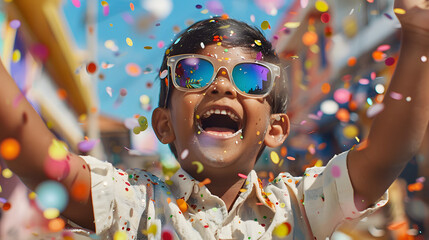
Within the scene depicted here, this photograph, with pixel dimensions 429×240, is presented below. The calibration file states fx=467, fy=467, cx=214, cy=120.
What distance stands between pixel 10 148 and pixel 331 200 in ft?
3.38

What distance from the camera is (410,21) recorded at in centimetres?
142

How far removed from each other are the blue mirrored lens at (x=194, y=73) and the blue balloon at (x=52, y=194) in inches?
25.8

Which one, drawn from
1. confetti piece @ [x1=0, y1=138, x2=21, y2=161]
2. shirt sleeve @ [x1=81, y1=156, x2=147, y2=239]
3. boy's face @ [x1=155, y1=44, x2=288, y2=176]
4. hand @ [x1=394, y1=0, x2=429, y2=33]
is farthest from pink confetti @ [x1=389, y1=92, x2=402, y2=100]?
confetti piece @ [x1=0, y1=138, x2=21, y2=161]

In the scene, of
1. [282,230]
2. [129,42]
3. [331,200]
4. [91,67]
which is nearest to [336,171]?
[331,200]

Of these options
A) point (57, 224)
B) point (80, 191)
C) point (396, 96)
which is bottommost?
point (57, 224)

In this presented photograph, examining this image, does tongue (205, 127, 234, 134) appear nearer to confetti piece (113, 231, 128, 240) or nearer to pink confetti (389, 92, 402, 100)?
confetti piece (113, 231, 128, 240)

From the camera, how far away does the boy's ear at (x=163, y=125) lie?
1.92 m

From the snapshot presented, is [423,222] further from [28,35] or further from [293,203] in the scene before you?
[28,35]

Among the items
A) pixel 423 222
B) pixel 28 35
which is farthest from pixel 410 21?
pixel 28 35

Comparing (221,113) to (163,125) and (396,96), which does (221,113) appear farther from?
(396,96)

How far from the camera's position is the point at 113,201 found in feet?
4.82

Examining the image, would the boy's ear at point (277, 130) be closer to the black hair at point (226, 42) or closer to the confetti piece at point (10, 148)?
the black hair at point (226, 42)

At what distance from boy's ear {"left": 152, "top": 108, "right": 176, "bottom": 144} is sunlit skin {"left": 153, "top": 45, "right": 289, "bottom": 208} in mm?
66

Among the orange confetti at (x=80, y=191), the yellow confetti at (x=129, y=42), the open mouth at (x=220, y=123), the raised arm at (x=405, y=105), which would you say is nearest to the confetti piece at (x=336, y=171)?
the raised arm at (x=405, y=105)
